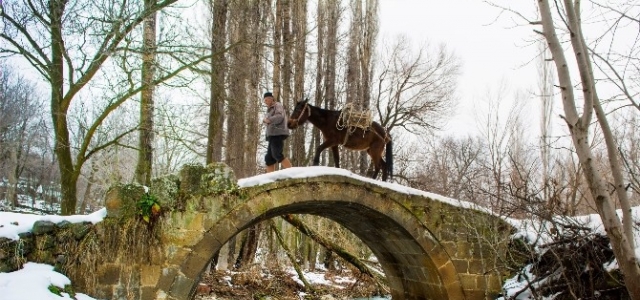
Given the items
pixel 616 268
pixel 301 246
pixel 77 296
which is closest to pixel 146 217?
pixel 77 296

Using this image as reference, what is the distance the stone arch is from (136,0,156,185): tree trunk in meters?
2.95

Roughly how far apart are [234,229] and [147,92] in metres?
3.95

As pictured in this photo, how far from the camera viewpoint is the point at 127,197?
20.9 feet

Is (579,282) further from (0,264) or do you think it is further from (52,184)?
(52,184)

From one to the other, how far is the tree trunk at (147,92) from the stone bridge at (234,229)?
2874 millimetres

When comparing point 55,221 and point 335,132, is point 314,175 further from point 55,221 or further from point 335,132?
point 55,221

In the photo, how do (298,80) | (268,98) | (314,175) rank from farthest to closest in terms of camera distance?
(298,80), (268,98), (314,175)

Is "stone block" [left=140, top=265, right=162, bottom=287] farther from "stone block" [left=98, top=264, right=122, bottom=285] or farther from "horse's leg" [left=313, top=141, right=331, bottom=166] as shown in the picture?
"horse's leg" [left=313, top=141, right=331, bottom=166]

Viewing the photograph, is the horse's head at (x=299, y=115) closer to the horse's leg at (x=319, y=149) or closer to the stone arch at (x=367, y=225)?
the horse's leg at (x=319, y=149)

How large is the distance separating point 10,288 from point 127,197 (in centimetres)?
149

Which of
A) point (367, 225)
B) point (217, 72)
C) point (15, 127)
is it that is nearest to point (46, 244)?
point (367, 225)

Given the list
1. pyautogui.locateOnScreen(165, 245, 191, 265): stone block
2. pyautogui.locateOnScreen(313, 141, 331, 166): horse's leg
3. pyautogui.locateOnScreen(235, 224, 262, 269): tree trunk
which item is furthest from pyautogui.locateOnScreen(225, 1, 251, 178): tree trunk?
pyautogui.locateOnScreen(165, 245, 191, 265): stone block

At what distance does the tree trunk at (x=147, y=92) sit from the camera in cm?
873

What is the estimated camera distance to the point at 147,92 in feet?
31.4
